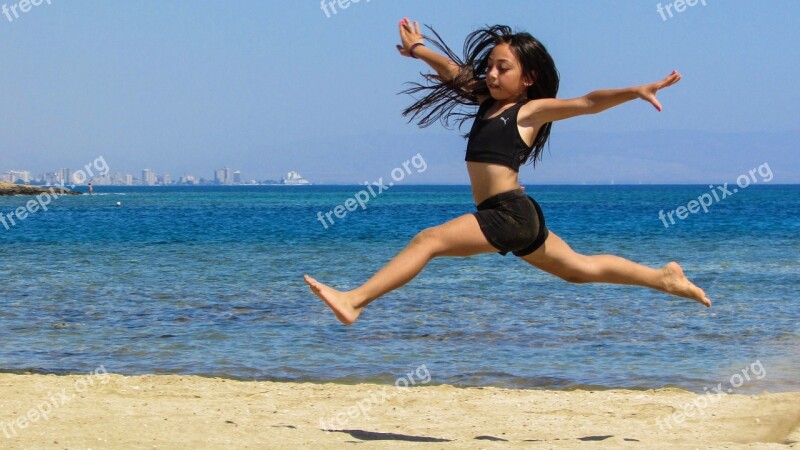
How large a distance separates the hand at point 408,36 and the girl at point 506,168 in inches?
14.8

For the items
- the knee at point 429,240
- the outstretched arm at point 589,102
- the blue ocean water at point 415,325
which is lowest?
the blue ocean water at point 415,325

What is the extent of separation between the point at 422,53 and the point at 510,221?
144 cm

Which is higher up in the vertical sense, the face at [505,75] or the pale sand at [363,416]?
the face at [505,75]

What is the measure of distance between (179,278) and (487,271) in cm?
598

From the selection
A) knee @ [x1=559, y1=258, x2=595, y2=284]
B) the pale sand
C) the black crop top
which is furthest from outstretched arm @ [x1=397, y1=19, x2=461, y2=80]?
the pale sand

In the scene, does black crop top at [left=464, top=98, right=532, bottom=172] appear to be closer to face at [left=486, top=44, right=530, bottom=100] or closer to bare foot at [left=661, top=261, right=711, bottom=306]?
face at [left=486, top=44, right=530, bottom=100]

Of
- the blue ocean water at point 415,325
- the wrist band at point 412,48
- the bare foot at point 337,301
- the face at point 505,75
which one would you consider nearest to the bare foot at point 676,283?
the face at point 505,75

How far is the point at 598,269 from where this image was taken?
18.8 ft

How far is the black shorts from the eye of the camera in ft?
17.6

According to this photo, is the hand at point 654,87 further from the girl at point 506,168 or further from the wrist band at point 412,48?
the wrist band at point 412,48

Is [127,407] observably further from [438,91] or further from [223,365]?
[438,91]

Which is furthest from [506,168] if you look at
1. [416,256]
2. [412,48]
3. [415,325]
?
[415,325]

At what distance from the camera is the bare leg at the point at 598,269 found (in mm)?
5660

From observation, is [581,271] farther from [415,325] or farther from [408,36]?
[415,325]
